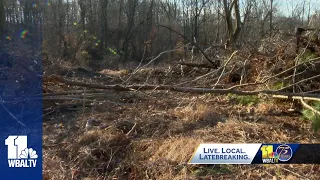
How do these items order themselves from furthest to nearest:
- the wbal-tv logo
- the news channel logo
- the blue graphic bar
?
the blue graphic bar < the wbal-tv logo < the news channel logo

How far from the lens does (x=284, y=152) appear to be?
121 inches

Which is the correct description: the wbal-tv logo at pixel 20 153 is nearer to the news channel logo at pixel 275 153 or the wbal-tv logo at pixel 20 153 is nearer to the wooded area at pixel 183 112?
the wooded area at pixel 183 112

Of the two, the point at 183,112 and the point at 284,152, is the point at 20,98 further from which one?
the point at 284,152

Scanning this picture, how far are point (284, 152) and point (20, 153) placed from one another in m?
2.73

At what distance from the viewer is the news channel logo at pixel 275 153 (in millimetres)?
2998

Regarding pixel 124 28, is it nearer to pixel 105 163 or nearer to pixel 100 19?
pixel 100 19

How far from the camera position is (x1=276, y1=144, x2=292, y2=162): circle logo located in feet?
9.91

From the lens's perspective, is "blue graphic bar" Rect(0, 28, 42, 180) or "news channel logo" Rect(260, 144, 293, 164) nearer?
"news channel logo" Rect(260, 144, 293, 164)

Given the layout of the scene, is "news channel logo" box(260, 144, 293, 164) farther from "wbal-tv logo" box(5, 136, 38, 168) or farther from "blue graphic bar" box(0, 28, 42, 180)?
"blue graphic bar" box(0, 28, 42, 180)

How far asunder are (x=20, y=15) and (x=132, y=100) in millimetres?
18996

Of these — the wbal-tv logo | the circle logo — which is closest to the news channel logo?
the circle logo

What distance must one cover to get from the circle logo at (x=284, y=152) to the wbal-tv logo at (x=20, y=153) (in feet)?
8.06

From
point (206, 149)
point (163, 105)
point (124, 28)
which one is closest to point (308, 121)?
point (206, 149)

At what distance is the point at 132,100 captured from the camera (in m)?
5.59
